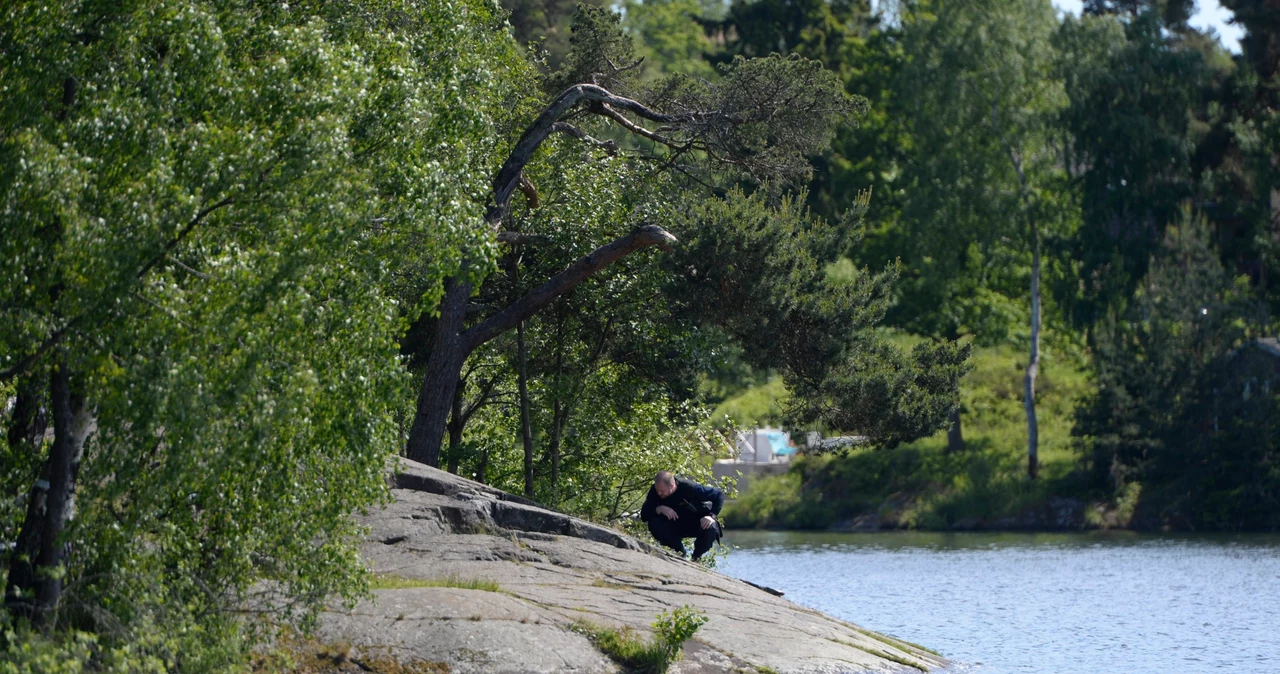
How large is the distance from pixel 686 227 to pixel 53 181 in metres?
13.3

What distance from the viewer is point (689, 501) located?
19.2 m

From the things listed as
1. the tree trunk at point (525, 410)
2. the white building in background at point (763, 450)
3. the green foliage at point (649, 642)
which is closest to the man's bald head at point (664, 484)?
the tree trunk at point (525, 410)

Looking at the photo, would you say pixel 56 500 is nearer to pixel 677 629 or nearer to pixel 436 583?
pixel 436 583

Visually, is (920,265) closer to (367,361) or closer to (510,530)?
(510,530)

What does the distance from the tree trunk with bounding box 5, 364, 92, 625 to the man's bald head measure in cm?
881

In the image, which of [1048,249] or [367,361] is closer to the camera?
[367,361]

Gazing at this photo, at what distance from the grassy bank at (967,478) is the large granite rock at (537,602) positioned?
3224cm

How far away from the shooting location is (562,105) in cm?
2198

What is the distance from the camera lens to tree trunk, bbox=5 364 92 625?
10914 mm

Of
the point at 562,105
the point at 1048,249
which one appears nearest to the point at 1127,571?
the point at 562,105

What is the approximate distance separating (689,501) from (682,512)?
234 mm

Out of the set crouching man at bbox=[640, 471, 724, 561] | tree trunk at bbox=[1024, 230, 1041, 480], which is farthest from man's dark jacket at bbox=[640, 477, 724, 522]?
tree trunk at bbox=[1024, 230, 1041, 480]

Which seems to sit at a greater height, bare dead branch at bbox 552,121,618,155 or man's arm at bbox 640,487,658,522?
bare dead branch at bbox 552,121,618,155

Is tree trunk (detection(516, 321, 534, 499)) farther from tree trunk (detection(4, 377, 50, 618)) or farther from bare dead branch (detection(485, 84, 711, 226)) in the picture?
tree trunk (detection(4, 377, 50, 618))
